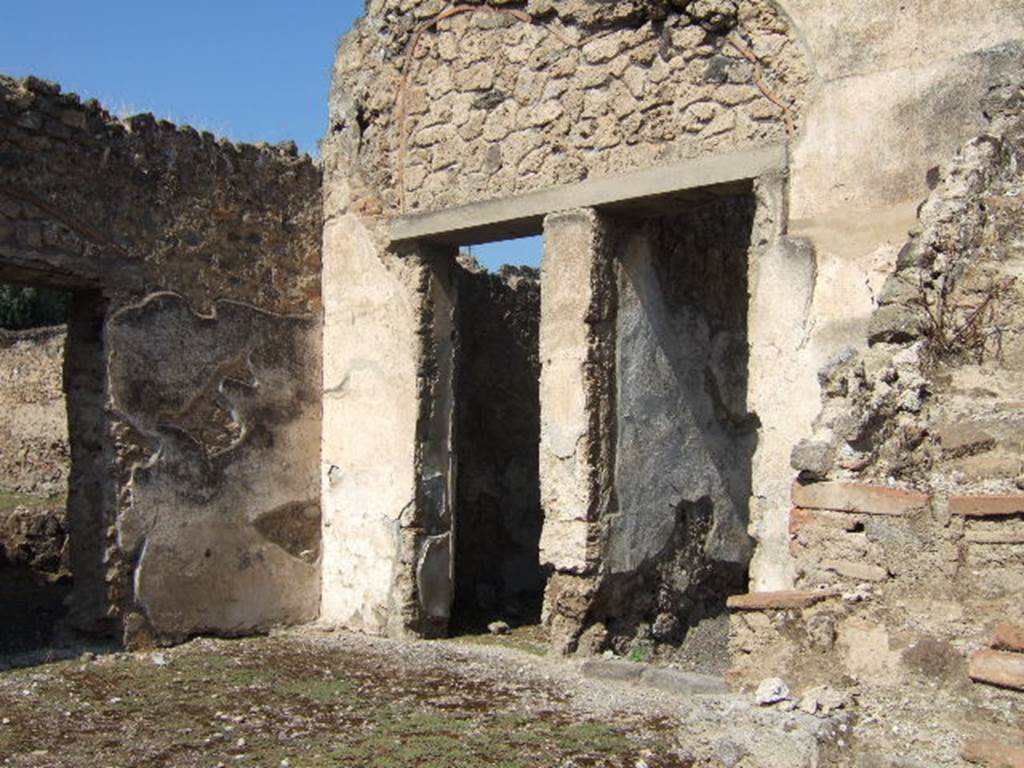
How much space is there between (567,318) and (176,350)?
2.12 meters

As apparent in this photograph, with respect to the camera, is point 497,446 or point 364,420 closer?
point 364,420

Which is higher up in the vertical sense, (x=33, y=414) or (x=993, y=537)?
(x=33, y=414)

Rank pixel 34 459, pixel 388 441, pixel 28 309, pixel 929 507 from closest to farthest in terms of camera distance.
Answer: pixel 929 507 < pixel 388 441 < pixel 34 459 < pixel 28 309

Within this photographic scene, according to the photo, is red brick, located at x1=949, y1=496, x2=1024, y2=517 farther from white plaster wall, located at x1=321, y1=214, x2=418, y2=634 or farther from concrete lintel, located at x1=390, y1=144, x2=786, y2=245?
white plaster wall, located at x1=321, y1=214, x2=418, y2=634

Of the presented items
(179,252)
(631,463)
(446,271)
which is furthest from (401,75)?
(631,463)

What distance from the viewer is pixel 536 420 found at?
27.9ft

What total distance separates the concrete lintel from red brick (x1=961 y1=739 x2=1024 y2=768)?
115 inches

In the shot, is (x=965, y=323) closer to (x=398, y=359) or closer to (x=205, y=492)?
(x=398, y=359)

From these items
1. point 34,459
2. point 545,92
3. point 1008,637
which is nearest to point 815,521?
point 1008,637

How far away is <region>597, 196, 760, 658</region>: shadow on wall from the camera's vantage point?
6.08 metres

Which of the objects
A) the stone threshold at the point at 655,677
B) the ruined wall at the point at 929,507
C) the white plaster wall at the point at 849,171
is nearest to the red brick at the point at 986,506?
the ruined wall at the point at 929,507

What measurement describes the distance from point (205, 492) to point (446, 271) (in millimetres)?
1811

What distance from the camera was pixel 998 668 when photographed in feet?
10.1

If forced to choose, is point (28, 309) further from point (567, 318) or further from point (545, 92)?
point (567, 318)
